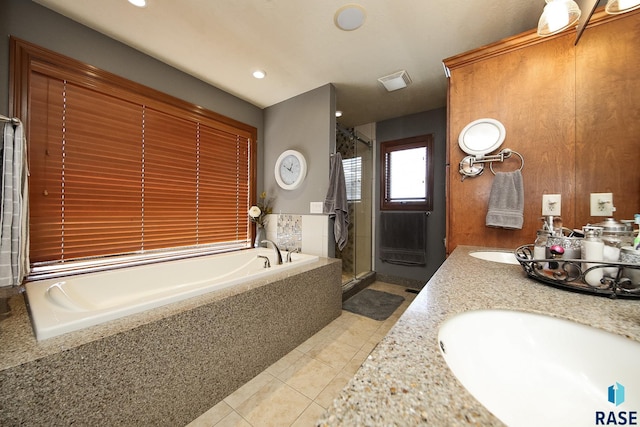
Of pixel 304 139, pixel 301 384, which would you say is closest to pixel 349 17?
pixel 304 139

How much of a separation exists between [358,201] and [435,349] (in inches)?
113

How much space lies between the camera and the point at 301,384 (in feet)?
4.66

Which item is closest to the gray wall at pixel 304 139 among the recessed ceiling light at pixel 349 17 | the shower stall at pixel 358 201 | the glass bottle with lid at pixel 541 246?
the shower stall at pixel 358 201

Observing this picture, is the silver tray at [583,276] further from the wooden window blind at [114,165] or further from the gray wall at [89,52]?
the gray wall at [89,52]

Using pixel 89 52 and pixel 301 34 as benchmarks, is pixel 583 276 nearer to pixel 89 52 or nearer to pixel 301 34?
pixel 301 34

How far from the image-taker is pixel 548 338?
510 mm

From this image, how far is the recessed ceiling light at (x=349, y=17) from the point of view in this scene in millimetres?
1491

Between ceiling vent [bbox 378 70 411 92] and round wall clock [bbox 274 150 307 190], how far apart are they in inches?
46.1

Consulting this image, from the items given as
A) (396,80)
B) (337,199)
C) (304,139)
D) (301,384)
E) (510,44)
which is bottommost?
(301,384)

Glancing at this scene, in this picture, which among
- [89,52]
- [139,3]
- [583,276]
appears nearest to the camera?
[583,276]

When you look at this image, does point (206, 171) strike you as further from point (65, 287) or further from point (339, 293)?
point (339, 293)

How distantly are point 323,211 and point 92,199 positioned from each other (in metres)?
1.94

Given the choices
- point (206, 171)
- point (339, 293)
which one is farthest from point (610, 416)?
point (206, 171)

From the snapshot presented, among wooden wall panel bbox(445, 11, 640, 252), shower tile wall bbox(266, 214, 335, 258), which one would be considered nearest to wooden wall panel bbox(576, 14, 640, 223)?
wooden wall panel bbox(445, 11, 640, 252)
